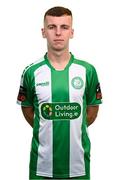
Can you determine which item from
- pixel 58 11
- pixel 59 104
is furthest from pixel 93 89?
pixel 58 11

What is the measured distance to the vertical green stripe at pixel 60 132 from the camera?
4.56 metres

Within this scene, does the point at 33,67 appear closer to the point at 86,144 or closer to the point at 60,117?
the point at 60,117

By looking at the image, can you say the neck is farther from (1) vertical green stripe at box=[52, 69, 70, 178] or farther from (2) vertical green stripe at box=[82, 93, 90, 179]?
(2) vertical green stripe at box=[82, 93, 90, 179]

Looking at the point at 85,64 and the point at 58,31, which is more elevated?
the point at 58,31

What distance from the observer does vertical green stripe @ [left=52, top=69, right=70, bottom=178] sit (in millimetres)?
4559

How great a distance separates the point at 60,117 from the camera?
4.56 metres

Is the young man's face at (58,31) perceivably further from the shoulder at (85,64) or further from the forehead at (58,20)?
the shoulder at (85,64)

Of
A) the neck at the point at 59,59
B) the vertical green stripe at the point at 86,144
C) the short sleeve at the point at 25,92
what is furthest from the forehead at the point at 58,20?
the vertical green stripe at the point at 86,144

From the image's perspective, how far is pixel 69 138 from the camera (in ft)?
15.0

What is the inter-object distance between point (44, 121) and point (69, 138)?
26 centimetres

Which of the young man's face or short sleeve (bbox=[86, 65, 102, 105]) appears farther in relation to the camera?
short sleeve (bbox=[86, 65, 102, 105])

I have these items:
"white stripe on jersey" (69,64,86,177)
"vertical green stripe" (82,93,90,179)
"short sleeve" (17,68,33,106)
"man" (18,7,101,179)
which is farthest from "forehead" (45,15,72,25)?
"vertical green stripe" (82,93,90,179)

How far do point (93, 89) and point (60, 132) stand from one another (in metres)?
0.50

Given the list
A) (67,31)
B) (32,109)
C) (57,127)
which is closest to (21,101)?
(32,109)
